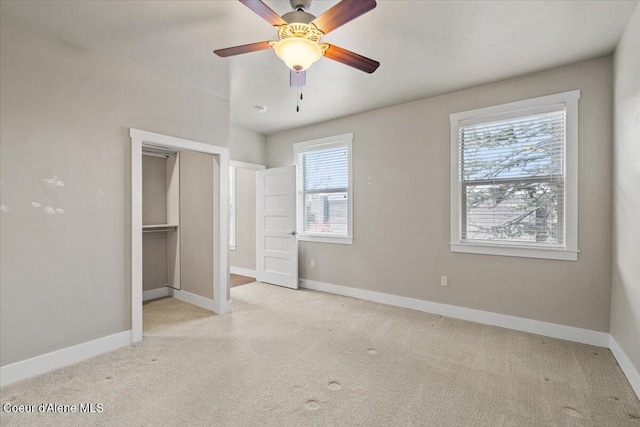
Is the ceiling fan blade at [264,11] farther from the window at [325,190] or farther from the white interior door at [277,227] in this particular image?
the white interior door at [277,227]

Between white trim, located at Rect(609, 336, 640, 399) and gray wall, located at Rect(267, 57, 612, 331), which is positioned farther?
gray wall, located at Rect(267, 57, 612, 331)

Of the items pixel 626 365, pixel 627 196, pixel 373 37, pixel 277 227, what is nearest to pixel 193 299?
pixel 277 227

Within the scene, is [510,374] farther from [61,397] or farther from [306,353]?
[61,397]

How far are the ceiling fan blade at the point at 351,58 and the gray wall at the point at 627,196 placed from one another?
1898 millimetres

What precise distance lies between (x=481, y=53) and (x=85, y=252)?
4.00 m

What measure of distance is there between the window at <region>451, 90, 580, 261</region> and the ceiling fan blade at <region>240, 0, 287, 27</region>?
2.62 meters

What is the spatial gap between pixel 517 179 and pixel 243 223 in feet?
15.8

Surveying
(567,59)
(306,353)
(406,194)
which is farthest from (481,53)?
(306,353)

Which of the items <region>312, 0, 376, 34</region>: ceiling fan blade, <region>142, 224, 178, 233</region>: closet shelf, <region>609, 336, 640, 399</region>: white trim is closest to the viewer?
<region>312, 0, 376, 34</region>: ceiling fan blade

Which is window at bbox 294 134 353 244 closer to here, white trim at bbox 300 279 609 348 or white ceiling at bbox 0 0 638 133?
white trim at bbox 300 279 609 348

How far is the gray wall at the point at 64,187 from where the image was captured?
2.37 metres

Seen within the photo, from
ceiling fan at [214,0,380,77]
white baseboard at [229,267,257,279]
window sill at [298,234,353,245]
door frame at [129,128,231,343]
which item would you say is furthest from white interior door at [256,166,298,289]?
ceiling fan at [214,0,380,77]

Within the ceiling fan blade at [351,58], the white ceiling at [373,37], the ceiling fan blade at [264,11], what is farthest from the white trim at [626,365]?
the ceiling fan blade at [264,11]

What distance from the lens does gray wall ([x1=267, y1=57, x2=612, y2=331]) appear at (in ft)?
9.70
